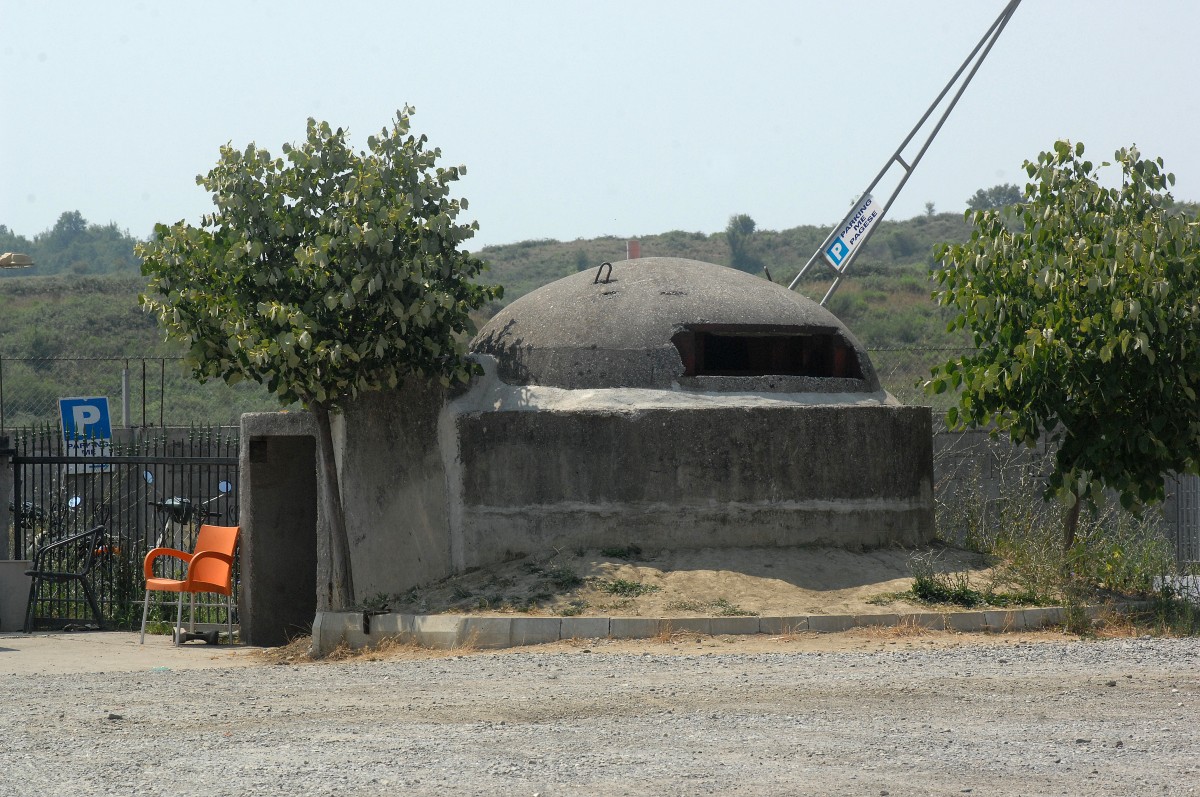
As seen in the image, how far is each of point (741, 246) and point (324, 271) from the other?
54.1 metres

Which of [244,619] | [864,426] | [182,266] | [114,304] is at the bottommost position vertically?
[244,619]

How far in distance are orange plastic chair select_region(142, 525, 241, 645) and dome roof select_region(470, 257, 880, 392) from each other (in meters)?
3.02

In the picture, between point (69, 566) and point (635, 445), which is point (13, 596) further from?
point (635, 445)

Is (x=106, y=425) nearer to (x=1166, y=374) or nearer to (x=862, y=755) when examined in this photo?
(x=1166, y=374)

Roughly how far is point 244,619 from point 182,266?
3.87 meters

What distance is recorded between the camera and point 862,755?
5.94 meters

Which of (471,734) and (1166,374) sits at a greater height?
(1166,374)

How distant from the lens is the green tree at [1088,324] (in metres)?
10.1

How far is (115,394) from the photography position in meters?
37.7

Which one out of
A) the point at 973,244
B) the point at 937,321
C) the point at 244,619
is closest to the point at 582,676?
the point at 973,244

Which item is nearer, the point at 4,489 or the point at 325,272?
the point at 325,272

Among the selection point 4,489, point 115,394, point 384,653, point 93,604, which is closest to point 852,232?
point 384,653

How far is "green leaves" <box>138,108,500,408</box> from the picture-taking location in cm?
1087

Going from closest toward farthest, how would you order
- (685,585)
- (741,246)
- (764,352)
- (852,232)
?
1. (685,585)
2. (764,352)
3. (852,232)
4. (741,246)
